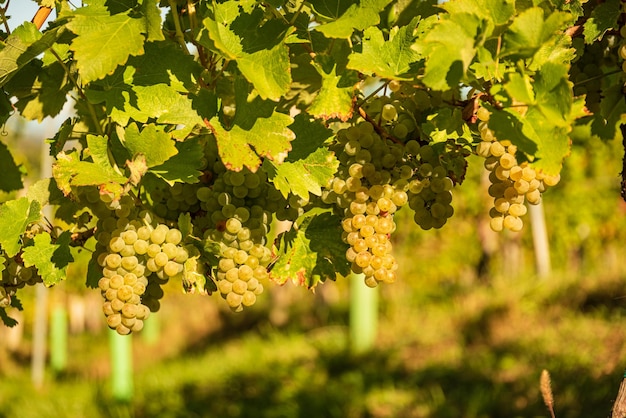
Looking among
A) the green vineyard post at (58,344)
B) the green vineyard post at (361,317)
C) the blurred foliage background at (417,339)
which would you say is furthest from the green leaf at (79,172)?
the green vineyard post at (58,344)

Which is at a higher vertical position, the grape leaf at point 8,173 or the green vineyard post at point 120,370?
the grape leaf at point 8,173

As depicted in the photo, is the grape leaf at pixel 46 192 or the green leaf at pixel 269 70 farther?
the grape leaf at pixel 46 192

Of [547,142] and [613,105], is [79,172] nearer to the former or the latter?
[547,142]

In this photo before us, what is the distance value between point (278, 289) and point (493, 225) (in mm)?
8710

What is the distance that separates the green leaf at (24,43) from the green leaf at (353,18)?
470mm

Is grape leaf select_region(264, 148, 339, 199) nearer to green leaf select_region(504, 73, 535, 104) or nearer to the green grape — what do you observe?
the green grape

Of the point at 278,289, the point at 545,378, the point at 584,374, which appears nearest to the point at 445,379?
the point at 584,374

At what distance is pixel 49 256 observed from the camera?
1.40 metres

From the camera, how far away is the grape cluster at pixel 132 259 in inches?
52.4

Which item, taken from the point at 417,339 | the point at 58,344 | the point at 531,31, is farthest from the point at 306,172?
the point at 58,344

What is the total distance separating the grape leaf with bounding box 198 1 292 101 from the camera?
1.17 m

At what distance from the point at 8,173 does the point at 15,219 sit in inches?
14.9

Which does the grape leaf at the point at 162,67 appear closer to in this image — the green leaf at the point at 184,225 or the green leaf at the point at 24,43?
the green leaf at the point at 24,43

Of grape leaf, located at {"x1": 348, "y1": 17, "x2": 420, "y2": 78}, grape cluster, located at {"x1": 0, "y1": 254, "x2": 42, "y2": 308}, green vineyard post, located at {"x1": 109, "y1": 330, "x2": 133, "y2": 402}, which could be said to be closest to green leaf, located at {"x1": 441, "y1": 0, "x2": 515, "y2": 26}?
grape leaf, located at {"x1": 348, "y1": 17, "x2": 420, "y2": 78}
